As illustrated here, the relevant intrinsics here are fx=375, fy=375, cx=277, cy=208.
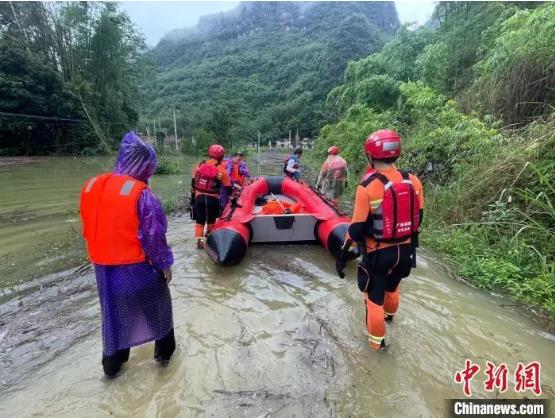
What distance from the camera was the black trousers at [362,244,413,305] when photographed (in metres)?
2.52

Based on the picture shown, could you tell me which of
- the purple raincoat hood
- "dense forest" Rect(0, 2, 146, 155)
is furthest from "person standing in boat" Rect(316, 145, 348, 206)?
"dense forest" Rect(0, 2, 146, 155)

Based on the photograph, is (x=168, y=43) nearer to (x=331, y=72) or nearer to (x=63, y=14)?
(x=331, y=72)

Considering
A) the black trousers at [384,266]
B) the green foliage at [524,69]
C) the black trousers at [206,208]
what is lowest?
the black trousers at [206,208]

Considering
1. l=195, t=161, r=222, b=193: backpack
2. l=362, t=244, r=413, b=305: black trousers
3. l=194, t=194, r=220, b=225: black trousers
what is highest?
l=195, t=161, r=222, b=193: backpack

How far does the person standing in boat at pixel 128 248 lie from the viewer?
2.09m

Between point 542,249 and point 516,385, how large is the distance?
211 cm

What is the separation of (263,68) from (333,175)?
235 feet

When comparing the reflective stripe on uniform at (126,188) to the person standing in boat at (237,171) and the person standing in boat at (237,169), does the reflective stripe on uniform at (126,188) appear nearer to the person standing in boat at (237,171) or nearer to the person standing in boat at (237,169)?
the person standing in boat at (237,171)

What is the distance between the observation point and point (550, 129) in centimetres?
450

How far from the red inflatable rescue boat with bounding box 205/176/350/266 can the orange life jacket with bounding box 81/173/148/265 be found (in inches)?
85.0

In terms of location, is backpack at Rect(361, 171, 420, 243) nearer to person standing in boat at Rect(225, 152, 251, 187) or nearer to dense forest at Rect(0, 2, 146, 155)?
person standing in boat at Rect(225, 152, 251, 187)

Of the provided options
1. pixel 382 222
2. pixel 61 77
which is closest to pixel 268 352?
pixel 382 222

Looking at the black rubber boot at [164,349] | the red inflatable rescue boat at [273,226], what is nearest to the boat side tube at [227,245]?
the red inflatable rescue boat at [273,226]

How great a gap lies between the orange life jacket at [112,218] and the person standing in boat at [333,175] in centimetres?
514
